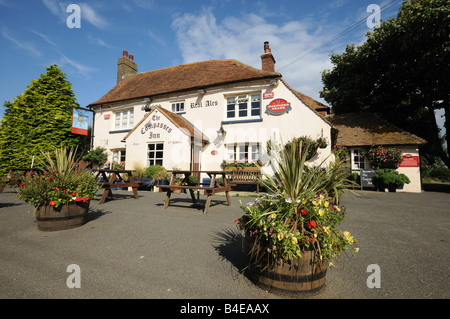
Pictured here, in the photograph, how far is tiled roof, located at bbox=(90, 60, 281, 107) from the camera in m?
13.6

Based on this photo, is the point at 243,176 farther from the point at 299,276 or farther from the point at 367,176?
the point at 299,276

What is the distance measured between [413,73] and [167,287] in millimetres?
17474

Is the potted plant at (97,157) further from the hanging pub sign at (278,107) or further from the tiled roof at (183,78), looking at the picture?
the hanging pub sign at (278,107)

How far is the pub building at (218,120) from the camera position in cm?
1215

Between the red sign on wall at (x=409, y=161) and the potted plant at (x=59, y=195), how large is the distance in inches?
607

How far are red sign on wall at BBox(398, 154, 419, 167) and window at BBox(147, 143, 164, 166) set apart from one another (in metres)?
13.9

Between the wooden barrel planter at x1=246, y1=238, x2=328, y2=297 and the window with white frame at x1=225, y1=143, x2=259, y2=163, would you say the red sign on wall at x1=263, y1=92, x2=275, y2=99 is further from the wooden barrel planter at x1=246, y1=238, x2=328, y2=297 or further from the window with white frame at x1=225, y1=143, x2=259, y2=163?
the wooden barrel planter at x1=246, y1=238, x2=328, y2=297

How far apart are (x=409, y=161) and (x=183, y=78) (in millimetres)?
15274

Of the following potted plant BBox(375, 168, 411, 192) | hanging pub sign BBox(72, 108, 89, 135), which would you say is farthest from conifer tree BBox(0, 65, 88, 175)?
Result: potted plant BBox(375, 168, 411, 192)

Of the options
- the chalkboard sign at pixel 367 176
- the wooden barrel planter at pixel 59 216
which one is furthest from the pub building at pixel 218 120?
the wooden barrel planter at pixel 59 216

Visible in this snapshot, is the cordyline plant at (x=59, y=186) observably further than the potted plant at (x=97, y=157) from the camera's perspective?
No
